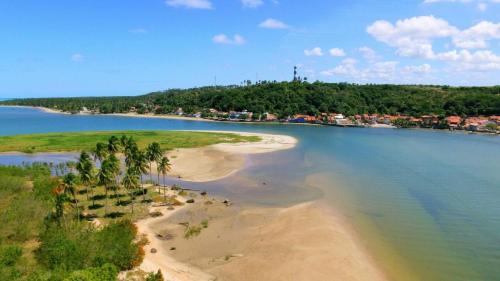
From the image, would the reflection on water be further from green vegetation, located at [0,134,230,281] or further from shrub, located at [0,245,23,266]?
shrub, located at [0,245,23,266]

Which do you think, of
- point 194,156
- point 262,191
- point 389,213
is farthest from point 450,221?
point 194,156

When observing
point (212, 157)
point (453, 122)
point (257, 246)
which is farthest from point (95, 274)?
point (453, 122)

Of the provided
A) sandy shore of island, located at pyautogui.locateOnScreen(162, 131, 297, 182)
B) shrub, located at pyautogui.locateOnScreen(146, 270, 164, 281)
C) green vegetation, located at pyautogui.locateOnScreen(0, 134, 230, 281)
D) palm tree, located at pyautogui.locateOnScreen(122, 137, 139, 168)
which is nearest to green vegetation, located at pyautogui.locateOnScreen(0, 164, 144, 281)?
green vegetation, located at pyautogui.locateOnScreen(0, 134, 230, 281)

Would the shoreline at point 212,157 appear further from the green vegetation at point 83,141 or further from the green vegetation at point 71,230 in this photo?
the green vegetation at point 71,230

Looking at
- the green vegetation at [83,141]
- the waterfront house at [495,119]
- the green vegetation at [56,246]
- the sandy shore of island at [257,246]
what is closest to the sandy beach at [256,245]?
the sandy shore of island at [257,246]

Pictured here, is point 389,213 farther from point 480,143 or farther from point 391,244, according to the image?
point 480,143
